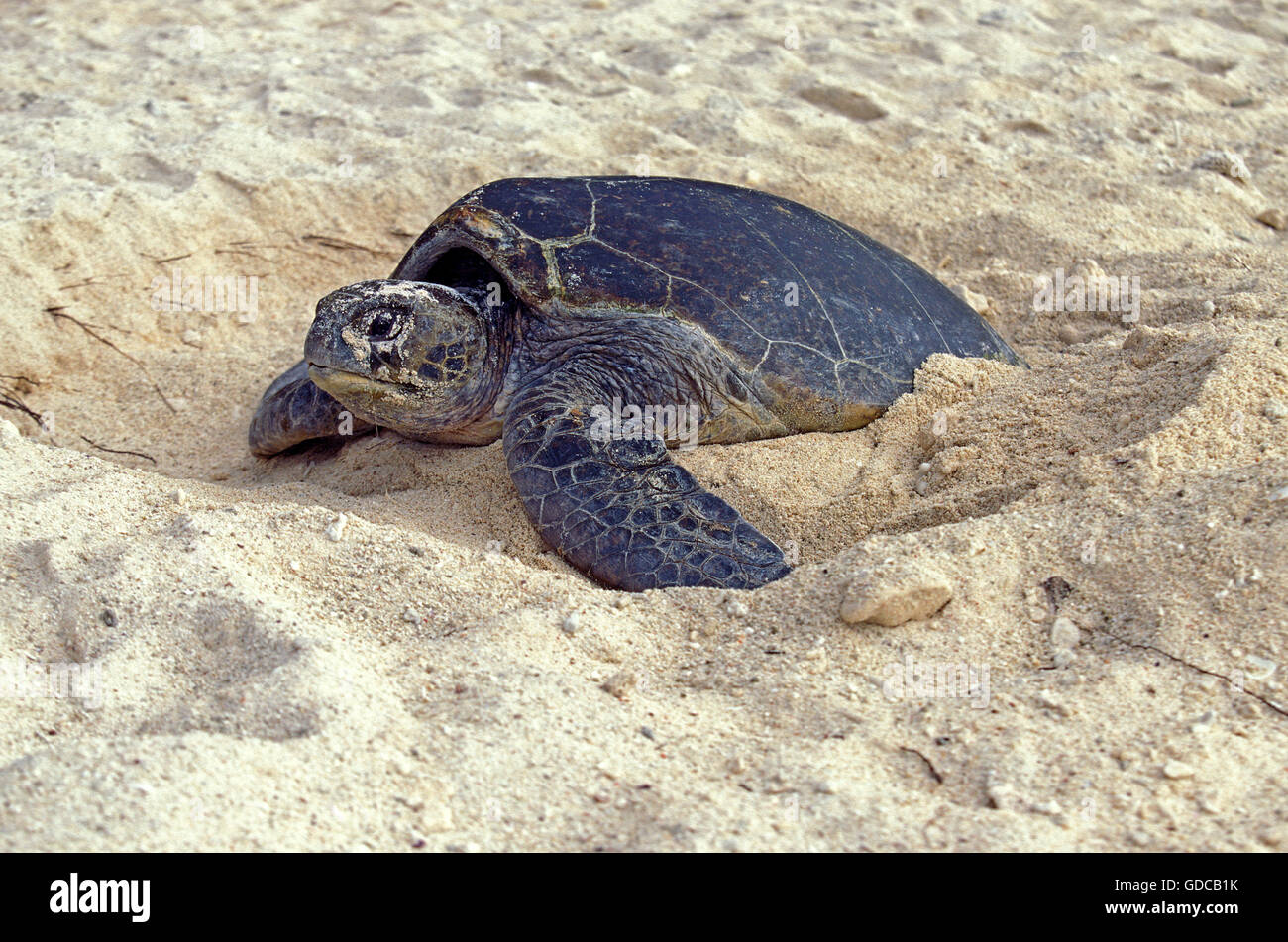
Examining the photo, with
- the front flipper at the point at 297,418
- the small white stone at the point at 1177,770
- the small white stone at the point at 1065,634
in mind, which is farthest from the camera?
the front flipper at the point at 297,418

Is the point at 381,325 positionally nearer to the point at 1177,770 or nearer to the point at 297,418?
the point at 297,418

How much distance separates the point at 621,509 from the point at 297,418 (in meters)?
1.43

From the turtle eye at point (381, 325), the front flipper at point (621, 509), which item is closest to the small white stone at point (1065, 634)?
the front flipper at point (621, 509)

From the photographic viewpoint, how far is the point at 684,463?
124 inches

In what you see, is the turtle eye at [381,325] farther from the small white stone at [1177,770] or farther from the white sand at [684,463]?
the small white stone at [1177,770]

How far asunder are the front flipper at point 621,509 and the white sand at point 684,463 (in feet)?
0.43

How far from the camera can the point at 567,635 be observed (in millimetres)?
2244

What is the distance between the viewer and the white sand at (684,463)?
1774mm

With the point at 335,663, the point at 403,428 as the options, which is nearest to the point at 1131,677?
the point at 335,663

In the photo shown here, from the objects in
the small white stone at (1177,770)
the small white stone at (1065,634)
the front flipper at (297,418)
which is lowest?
the front flipper at (297,418)

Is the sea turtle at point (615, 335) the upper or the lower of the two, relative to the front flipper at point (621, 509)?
upper

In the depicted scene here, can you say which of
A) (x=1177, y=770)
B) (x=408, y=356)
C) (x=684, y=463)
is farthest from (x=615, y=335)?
(x=1177, y=770)

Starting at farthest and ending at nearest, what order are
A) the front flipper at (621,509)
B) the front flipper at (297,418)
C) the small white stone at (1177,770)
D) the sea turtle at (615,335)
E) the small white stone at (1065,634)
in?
1. the front flipper at (297,418)
2. the sea turtle at (615,335)
3. the front flipper at (621,509)
4. the small white stone at (1065,634)
5. the small white stone at (1177,770)
